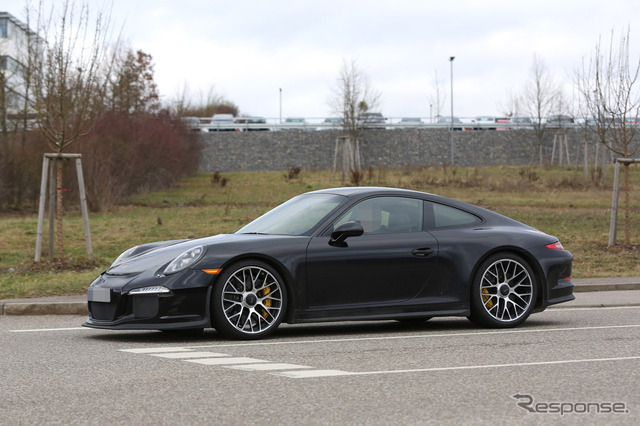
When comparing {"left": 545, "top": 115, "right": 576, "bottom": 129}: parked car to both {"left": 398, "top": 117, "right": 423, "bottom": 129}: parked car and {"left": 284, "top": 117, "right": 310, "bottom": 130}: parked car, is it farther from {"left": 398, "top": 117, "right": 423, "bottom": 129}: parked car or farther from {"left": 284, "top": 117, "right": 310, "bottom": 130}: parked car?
{"left": 284, "top": 117, "right": 310, "bottom": 130}: parked car

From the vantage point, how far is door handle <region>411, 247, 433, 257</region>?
29.8 feet

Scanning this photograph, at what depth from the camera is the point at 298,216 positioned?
9.22m

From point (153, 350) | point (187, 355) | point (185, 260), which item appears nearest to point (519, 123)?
point (185, 260)

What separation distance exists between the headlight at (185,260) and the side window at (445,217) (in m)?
2.39

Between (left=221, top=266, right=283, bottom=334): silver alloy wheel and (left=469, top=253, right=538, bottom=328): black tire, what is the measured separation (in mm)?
2087

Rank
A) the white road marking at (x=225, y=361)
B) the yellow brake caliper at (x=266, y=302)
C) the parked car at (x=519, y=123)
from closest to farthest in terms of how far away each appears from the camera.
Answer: the white road marking at (x=225, y=361), the yellow brake caliper at (x=266, y=302), the parked car at (x=519, y=123)

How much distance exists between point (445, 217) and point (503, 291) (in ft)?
3.11

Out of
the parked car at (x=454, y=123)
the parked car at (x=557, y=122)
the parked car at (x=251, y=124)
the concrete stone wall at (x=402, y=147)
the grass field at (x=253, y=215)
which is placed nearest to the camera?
the grass field at (x=253, y=215)

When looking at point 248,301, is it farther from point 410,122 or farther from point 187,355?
point 410,122

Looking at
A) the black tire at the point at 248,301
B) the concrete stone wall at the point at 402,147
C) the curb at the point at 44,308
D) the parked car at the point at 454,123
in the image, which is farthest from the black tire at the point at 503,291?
the parked car at the point at 454,123

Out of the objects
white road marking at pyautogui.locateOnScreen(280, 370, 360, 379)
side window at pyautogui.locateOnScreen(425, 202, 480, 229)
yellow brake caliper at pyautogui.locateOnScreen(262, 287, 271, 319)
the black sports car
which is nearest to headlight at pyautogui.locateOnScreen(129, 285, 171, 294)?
the black sports car

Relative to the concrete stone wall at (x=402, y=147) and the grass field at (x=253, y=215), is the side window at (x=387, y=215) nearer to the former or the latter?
the grass field at (x=253, y=215)

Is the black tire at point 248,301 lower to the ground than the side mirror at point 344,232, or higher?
lower

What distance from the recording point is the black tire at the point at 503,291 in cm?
926
